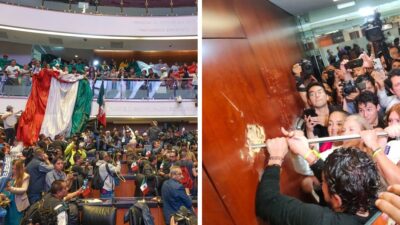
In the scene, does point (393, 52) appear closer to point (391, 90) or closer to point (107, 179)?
point (391, 90)

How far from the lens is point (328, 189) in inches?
40.0

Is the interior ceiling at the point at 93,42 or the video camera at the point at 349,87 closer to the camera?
the video camera at the point at 349,87

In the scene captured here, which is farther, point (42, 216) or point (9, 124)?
point (9, 124)

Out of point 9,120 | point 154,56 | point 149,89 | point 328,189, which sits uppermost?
point 154,56

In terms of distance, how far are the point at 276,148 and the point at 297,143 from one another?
8 cm

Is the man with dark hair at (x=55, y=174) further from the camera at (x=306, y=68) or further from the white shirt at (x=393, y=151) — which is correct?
the white shirt at (x=393, y=151)

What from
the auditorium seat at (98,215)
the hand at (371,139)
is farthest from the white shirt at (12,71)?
the hand at (371,139)

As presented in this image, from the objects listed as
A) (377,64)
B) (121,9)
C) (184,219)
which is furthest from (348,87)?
(121,9)


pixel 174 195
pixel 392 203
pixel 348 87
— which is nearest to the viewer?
pixel 392 203

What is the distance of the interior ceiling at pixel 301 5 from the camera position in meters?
1.07

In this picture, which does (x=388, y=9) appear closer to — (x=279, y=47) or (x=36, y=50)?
(x=279, y=47)

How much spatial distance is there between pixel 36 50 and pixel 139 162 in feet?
35.6

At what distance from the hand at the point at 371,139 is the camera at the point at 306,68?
0.81 ft

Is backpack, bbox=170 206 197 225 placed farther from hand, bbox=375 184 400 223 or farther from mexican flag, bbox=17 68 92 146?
mexican flag, bbox=17 68 92 146
